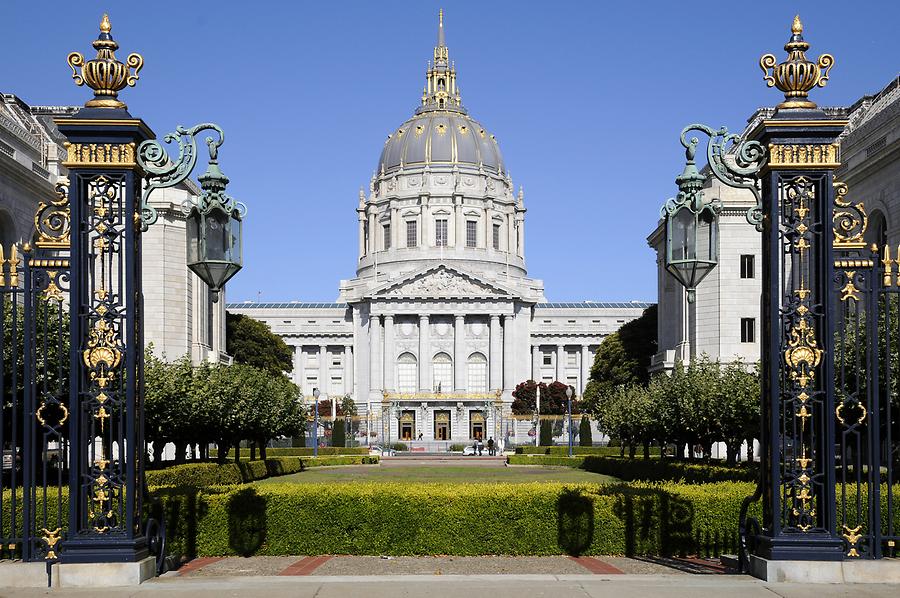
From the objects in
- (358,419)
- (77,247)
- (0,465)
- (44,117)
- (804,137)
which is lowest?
(358,419)

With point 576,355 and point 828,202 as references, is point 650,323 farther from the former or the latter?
point 828,202

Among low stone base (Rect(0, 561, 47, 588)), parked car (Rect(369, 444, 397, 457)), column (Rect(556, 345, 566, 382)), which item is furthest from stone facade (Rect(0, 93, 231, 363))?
column (Rect(556, 345, 566, 382))

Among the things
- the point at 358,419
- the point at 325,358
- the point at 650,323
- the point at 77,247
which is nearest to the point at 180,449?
the point at 77,247

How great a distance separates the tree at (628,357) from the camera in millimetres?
86000

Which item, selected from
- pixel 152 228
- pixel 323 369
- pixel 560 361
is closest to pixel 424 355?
pixel 323 369

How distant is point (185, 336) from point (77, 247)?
48.0m

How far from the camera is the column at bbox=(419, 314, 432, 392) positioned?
130 metres

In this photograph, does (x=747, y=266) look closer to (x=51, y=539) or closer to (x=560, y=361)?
(x=51, y=539)

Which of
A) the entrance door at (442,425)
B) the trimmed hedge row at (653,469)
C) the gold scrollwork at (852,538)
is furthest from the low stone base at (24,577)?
the entrance door at (442,425)

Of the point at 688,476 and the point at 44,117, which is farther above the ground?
the point at 44,117

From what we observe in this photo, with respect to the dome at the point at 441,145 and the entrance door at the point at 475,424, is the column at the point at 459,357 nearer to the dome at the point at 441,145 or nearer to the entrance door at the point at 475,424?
the entrance door at the point at 475,424

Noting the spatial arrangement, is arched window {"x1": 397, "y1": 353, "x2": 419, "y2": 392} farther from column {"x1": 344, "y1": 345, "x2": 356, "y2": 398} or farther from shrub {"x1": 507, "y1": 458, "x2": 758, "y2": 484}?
shrub {"x1": 507, "y1": 458, "x2": 758, "y2": 484}

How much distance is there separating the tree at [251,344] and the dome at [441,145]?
185ft

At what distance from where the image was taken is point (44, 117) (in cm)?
5916
